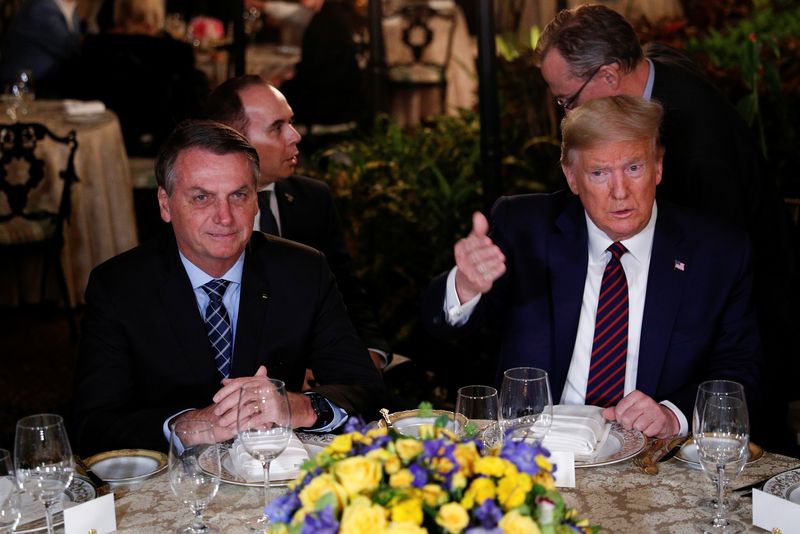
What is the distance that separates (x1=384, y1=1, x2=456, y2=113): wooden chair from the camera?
341 inches

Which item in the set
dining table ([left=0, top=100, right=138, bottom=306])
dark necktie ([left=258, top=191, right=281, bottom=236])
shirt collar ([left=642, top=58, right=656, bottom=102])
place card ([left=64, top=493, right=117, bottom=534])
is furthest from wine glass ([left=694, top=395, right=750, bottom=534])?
dining table ([left=0, top=100, right=138, bottom=306])

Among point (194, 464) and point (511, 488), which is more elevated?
point (511, 488)

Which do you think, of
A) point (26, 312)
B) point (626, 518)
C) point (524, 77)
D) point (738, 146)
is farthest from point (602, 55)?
point (26, 312)

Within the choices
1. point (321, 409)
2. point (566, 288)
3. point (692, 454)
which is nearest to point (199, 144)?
point (321, 409)

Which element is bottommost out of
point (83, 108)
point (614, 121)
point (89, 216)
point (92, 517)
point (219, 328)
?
point (89, 216)

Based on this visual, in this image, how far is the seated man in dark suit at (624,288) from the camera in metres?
2.47

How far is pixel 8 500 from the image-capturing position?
1712 mm

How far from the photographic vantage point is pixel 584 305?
2.59 meters

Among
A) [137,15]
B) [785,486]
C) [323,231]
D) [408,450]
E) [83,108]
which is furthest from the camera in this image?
[137,15]

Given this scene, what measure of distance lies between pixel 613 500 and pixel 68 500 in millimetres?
945

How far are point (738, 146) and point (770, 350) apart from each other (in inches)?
24.2

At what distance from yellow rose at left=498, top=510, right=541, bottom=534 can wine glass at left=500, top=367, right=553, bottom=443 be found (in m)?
0.64

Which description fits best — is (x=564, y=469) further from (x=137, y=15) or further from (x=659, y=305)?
(x=137, y=15)

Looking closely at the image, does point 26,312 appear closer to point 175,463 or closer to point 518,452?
point 175,463
